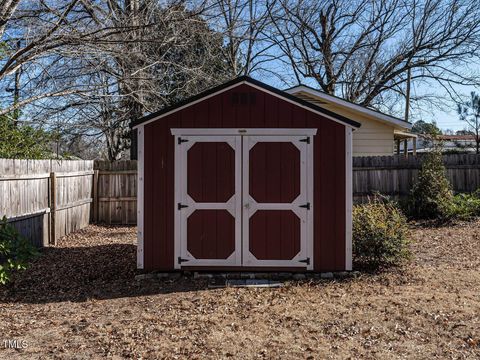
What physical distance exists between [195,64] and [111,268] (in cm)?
778

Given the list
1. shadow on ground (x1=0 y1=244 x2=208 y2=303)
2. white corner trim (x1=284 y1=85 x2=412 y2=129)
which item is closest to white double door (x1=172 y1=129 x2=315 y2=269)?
shadow on ground (x1=0 y1=244 x2=208 y2=303)

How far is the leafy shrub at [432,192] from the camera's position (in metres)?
11.8

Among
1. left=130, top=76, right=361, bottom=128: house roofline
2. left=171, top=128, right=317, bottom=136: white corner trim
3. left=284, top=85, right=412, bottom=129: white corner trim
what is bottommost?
left=171, top=128, right=317, bottom=136: white corner trim

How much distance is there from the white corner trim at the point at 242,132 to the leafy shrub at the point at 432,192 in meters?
6.59

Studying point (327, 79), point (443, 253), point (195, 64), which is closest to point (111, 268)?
point (443, 253)

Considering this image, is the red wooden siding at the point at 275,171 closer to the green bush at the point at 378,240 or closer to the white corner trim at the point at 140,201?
the green bush at the point at 378,240

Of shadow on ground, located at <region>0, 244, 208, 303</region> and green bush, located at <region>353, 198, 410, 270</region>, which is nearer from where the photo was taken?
shadow on ground, located at <region>0, 244, 208, 303</region>

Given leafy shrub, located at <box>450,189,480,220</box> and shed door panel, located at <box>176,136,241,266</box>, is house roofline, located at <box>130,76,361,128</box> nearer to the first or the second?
shed door panel, located at <box>176,136,241,266</box>

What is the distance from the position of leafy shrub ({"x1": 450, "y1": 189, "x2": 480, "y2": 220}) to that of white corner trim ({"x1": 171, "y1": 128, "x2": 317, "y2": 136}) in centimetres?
678

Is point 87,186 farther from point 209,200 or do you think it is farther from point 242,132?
point 242,132

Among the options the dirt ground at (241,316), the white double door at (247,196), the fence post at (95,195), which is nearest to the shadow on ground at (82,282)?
the dirt ground at (241,316)

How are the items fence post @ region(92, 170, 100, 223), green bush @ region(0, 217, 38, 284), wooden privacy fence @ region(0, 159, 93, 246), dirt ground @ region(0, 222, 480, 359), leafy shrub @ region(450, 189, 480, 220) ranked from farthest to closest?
fence post @ region(92, 170, 100, 223) < leafy shrub @ region(450, 189, 480, 220) < wooden privacy fence @ region(0, 159, 93, 246) < green bush @ region(0, 217, 38, 284) < dirt ground @ region(0, 222, 480, 359)

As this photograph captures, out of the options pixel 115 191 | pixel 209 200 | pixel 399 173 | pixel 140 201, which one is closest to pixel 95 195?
pixel 115 191

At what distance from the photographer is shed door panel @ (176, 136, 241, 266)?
6.68 meters
